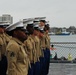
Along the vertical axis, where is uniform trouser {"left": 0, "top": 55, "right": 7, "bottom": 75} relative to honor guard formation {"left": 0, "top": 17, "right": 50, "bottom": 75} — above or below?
below

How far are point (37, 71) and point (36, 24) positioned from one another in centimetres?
124

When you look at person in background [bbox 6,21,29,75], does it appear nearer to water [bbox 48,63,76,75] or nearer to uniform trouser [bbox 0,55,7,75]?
uniform trouser [bbox 0,55,7,75]

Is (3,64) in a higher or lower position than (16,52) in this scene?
lower

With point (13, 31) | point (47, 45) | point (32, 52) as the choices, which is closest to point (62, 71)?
point (47, 45)

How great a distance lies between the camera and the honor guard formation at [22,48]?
6602 millimetres

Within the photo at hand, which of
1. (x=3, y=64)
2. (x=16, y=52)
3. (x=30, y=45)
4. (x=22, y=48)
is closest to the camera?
(x=16, y=52)

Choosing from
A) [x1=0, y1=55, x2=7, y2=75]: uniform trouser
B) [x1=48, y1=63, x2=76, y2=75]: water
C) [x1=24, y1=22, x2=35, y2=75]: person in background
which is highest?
[x1=24, y1=22, x2=35, y2=75]: person in background

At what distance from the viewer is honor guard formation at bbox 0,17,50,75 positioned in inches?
260

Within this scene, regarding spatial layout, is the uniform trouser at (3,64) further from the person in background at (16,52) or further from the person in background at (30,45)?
the person in background at (16,52)

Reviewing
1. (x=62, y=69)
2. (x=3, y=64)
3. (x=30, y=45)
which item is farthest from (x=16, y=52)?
(x=62, y=69)

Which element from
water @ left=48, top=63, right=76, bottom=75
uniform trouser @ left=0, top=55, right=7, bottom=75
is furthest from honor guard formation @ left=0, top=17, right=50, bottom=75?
water @ left=48, top=63, right=76, bottom=75

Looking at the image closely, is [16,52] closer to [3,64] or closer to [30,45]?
[30,45]

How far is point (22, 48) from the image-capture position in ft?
22.3

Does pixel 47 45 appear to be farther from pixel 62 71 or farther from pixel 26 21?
pixel 26 21
